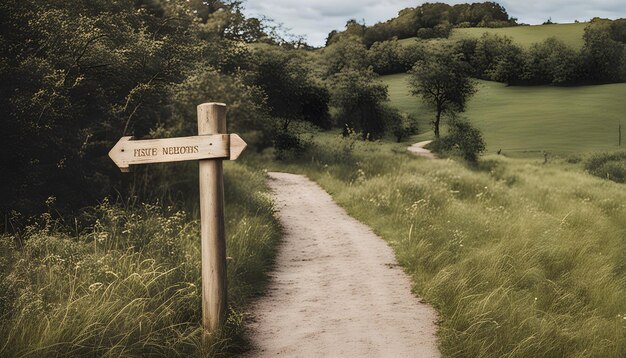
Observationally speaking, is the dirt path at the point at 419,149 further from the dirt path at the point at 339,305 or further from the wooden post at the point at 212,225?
the wooden post at the point at 212,225

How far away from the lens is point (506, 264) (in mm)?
8352

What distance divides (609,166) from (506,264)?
2995 centimetres

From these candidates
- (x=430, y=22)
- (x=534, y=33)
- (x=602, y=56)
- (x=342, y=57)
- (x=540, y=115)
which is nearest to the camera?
(x=342, y=57)

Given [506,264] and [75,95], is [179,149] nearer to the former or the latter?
[506,264]

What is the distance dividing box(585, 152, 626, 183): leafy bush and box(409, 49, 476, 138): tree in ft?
37.2

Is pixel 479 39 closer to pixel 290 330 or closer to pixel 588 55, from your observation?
pixel 588 55

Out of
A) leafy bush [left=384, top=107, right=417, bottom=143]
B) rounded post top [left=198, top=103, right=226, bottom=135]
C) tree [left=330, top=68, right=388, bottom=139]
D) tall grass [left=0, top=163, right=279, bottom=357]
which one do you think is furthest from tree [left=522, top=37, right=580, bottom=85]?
rounded post top [left=198, top=103, right=226, bottom=135]

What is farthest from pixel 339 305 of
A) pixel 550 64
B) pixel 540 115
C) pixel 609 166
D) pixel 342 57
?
pixel 550 64

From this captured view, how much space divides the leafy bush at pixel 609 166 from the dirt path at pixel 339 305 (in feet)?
86.7

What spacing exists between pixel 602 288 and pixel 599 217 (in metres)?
7.55

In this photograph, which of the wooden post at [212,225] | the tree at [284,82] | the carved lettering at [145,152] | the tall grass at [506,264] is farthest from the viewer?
the tree at [284,82]

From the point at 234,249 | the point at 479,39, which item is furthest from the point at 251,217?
the point at 479,39

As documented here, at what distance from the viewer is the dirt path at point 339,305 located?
5.62m

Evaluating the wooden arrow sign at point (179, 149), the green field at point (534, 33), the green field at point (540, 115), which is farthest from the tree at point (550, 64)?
the wooden arrow sign at point (179, 149)
